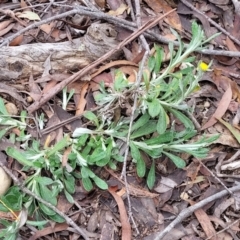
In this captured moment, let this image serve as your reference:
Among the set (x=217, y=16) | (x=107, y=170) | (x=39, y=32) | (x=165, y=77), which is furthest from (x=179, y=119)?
(x=39, y=32)

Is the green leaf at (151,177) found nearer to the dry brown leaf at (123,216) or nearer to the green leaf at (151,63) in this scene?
the dry brown leaf at (123,216)

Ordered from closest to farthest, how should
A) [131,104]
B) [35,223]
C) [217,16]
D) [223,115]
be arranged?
[35,223] < [131,104] < [223,115] < [217,16]

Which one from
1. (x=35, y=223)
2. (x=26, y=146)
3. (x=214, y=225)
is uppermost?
(x=26, y=146)

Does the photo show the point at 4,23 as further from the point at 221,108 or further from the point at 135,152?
the point at 221,108

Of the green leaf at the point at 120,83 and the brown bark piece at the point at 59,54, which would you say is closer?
the green leaf at the point at 120,83

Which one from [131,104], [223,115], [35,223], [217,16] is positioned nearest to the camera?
[35,223]

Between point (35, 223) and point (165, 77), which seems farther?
point (165, 77)

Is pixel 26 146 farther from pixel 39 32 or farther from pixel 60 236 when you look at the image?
pixel 39 32

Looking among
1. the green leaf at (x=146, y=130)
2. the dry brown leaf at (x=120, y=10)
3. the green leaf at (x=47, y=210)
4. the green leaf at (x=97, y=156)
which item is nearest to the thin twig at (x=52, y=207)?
the green leaf at (x=47, y=210)
